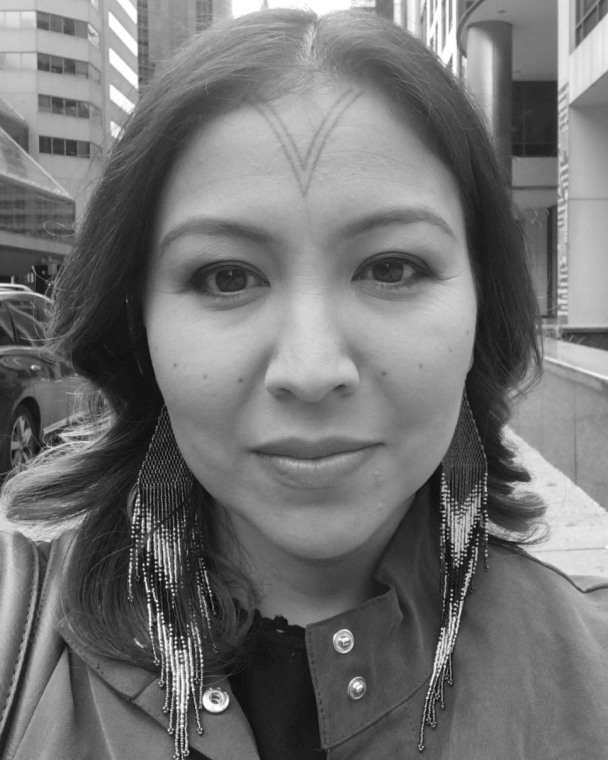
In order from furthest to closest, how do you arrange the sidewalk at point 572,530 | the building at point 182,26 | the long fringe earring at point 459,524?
the sidewalk at point 572,530 < the building at point 182,26 < the long fringe earring at point 459,524

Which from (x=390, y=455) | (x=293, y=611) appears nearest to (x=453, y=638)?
(x=293, y=611)

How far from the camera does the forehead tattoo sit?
3.64 ft

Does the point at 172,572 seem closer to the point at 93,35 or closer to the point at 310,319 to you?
the point at 310,319

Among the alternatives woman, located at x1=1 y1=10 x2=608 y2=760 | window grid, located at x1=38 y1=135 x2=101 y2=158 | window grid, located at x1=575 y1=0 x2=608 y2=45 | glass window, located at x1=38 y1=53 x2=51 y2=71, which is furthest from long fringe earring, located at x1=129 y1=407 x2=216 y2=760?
glass window, located at x1=38 y1=53 x2=51 y2=71

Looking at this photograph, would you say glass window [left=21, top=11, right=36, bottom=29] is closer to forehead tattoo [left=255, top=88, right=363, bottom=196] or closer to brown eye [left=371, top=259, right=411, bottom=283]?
forehead tattoo [left=255, top=88, right=363, bottom=196]

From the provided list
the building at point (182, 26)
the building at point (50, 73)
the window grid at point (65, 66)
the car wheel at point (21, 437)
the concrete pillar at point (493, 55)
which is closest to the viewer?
the building at point (182, 26)

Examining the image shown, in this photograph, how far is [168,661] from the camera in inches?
47.8

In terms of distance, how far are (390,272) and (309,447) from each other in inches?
11.4

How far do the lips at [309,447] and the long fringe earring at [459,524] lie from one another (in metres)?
0.38

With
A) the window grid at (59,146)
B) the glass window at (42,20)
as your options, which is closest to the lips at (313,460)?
the window grid at (59,146)

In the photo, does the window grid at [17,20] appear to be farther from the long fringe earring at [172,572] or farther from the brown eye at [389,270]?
the brown eye at [389,270]

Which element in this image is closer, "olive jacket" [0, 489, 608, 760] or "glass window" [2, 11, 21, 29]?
"olive jacket" [0, 489, 608, 760]

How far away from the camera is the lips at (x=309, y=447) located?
1102 mm

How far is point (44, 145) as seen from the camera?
2026 inches
